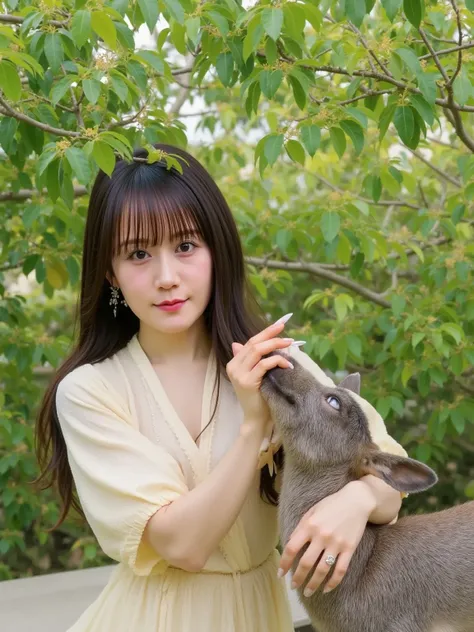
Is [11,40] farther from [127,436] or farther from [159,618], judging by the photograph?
[159,618]

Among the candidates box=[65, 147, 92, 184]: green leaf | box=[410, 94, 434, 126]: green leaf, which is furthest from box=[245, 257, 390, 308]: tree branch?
box=[65, 147, 92, 184]: green leaf

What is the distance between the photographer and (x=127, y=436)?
2217mm

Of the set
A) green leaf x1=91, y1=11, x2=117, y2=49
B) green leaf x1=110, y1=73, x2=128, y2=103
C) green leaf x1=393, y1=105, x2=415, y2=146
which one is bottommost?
green leaf x1=393, y1=105, x2=415, y2=146

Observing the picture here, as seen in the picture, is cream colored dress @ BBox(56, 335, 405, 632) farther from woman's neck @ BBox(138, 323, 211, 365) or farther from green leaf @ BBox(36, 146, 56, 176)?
green leaf @ BBox(36, 146, 56, 176)

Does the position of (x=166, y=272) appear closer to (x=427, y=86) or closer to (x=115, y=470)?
(x=115, y=470)

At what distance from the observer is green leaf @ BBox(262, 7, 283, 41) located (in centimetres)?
238

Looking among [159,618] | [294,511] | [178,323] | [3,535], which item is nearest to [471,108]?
[178,323]

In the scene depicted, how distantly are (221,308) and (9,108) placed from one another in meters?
0.95

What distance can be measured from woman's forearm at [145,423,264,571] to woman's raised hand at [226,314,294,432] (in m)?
0.04

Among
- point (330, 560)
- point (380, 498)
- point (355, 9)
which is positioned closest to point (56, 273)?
point (355, 9)

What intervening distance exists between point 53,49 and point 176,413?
116 centimetres

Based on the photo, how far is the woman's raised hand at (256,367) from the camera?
205 centimetres

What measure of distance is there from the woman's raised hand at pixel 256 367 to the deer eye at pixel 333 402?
14 cm

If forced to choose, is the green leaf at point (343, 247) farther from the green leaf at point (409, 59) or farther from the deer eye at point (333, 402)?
the deer eye at point (333, 402)
